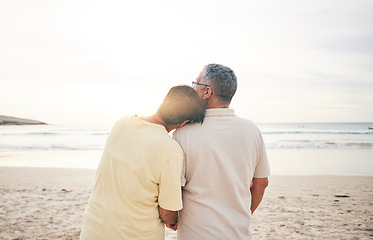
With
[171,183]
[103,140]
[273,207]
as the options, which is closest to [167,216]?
[171,183]

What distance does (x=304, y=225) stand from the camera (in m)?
4.43

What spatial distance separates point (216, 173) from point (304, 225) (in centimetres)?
329

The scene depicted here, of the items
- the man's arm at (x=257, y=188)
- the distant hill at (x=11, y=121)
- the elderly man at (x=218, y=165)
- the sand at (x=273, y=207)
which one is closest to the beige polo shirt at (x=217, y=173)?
the elderly man at (x=218, y=165)

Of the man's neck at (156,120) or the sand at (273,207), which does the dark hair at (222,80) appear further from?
the sand at (273,207)

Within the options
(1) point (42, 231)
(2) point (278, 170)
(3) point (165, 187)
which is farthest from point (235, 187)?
(2) point (278, 170)

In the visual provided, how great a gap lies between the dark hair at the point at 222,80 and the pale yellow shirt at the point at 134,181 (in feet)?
1.40

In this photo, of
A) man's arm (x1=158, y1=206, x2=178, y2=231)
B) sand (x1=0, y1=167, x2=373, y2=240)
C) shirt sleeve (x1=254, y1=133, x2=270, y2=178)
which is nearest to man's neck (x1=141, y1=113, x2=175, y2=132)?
man's arm (x1=158, y1=206, x2=178, y2=231)

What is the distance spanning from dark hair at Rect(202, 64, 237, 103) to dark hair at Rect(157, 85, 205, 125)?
0.16 m

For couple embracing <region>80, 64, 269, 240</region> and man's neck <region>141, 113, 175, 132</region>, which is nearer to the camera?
couple embracing <region>80, 64, 269, 240</region>

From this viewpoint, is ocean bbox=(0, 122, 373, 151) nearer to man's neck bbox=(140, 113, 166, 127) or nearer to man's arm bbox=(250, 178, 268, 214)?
man's arm bbox=(250, 178, 268, 214)

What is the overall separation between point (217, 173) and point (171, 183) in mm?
296

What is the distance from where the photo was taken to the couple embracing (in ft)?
5.42

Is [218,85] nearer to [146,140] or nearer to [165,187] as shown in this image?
[146,140]

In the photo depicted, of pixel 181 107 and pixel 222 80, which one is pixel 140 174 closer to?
pixel 181 107
